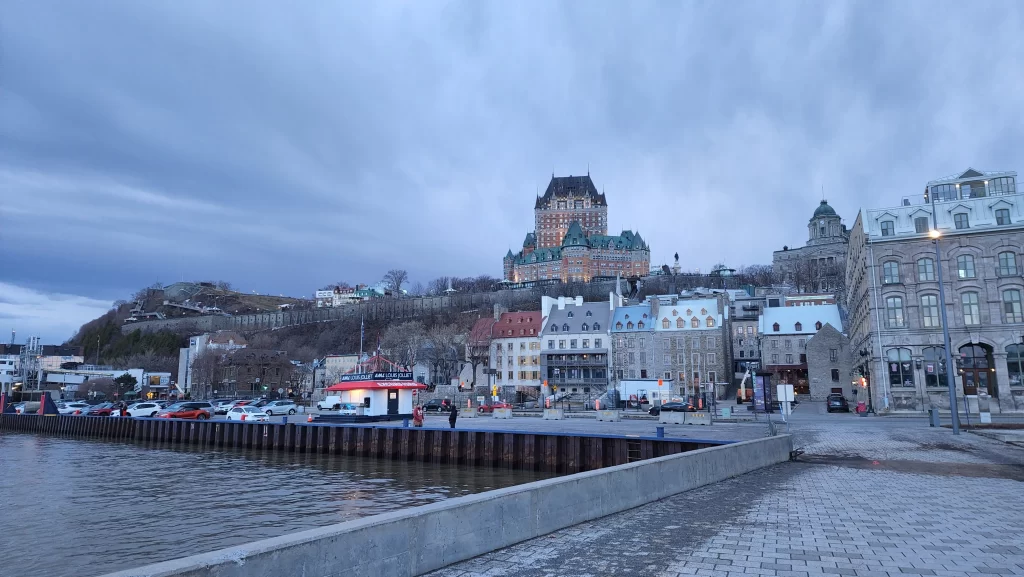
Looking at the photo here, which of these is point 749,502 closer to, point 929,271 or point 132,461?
point 132,461

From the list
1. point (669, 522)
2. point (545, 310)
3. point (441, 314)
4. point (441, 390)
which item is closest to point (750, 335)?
point (545, 310)

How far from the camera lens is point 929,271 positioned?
47.5 metres

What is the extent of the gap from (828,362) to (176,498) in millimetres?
66635

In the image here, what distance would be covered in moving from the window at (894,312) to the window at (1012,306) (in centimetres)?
651

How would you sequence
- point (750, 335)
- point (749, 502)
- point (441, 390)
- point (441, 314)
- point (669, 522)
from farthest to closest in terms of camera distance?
point (441, 314) → point (441, 390) → point (750, 335) → point (749, 502) → point (669, 522)

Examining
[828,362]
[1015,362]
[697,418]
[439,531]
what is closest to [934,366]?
[1015,362]

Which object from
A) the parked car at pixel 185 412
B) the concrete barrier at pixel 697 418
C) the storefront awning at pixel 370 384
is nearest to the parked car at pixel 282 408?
the parked car at pixel 185 412

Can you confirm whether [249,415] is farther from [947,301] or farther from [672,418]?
[947,301]

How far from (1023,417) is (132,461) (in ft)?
178

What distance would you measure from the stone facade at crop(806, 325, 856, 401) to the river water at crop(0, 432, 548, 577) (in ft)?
171

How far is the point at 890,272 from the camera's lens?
48.6 metres

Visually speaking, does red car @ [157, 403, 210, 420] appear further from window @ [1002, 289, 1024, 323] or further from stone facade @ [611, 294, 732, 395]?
window @ [1002, 289, 1024, 323]

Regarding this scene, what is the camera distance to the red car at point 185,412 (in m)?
56.1

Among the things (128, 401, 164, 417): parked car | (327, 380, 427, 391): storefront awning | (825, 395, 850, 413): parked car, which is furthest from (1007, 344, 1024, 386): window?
Answer: (128, 401, 164, 417): parked car
